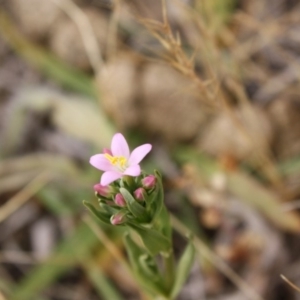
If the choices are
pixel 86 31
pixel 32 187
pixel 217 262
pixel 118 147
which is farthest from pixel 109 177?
pixel 86 31

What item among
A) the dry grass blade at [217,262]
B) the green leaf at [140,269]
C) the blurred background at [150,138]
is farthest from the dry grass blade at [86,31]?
the green leaf at [140,269]

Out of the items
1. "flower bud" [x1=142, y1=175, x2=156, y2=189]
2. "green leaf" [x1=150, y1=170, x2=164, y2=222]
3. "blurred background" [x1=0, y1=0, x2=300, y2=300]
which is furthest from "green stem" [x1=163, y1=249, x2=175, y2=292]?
"blurred background" [x1=0, y1=0, x2=300, y2=300]

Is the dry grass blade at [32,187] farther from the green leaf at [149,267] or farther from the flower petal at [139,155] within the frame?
the flower petal at [139,155]

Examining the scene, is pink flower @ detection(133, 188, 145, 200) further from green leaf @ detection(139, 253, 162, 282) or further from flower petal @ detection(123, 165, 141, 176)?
green leaf @ detection(139, 253, 162, 282)

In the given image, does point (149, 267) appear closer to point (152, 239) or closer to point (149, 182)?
point (152, 239)

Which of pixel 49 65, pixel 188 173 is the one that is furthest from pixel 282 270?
pixel 49 65

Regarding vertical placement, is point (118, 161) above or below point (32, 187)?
above

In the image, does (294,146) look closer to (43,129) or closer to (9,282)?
(43,129)
